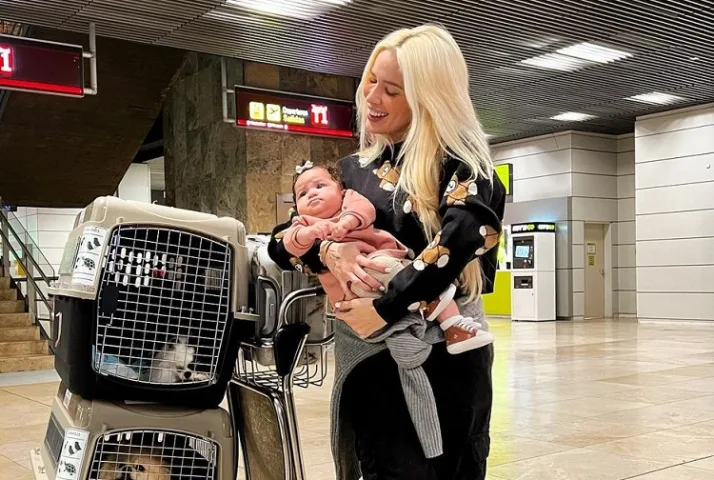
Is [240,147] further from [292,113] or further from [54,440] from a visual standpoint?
[54,440]

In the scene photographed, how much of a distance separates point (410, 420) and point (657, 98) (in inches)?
482

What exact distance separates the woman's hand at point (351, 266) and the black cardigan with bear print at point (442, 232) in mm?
41

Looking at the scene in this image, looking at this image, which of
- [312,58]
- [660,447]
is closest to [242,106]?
[312,58]

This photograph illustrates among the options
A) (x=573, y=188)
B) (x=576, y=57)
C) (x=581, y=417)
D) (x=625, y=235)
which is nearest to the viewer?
(x=581, y=417)

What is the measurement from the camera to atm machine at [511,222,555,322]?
15.2 metres

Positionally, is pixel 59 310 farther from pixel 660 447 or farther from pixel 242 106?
pixel 242 106

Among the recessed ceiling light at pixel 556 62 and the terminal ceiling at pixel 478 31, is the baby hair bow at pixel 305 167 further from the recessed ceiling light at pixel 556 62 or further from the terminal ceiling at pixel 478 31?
the recessed ceiling light at pixel 556 62

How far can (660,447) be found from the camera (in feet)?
13.2

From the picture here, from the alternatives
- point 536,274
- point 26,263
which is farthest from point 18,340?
point 536,274

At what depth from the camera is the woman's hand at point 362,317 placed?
1.50 meters

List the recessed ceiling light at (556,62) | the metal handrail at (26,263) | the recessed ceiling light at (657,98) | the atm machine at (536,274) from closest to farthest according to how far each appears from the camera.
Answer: the metal handrail at (26,263) → the recessed ceiling light at (556,62) → the recessed ceiling light at (657,98) → the atm machine at (536,274)

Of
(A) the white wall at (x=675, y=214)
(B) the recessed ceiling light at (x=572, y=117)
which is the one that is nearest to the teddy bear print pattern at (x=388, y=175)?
(B) the recessed ceiling light at (x=572, y=117)

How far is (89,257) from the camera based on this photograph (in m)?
1.65

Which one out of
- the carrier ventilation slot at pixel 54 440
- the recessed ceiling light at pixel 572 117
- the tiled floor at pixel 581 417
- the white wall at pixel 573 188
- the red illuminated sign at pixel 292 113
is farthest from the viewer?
the white wall at pixel 573 188
